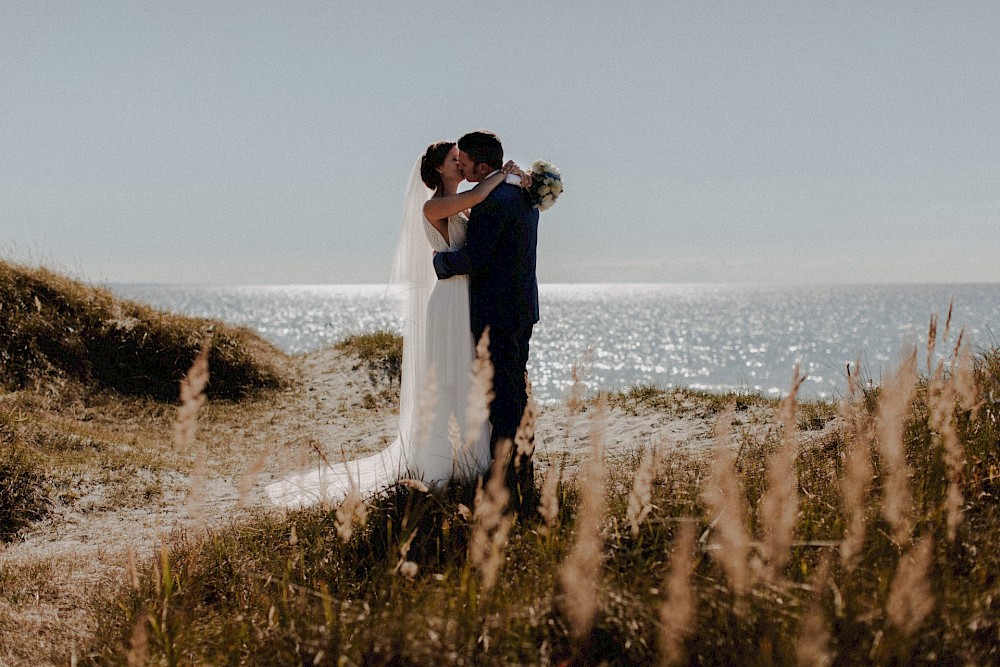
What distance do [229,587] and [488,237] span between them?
115 inches

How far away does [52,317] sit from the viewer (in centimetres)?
1211

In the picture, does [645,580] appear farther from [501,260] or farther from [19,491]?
[19,491]

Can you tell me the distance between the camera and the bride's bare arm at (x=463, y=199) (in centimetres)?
539

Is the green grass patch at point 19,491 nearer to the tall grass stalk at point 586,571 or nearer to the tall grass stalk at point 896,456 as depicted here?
the tall grass stalk at point 586,571

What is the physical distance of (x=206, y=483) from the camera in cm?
816

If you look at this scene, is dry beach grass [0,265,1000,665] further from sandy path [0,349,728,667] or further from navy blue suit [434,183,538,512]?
navy blue suit [434,183,538,512]

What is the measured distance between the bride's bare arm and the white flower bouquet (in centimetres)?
15

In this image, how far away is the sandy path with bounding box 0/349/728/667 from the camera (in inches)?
163

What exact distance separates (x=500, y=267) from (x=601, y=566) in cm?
289

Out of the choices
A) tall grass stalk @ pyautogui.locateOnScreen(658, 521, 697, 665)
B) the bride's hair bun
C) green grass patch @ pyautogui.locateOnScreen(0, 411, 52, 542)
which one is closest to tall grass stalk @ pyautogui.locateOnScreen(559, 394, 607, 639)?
tall grass stalk @ pyautogui.locateOnScreen(658, 521, 697, 665)

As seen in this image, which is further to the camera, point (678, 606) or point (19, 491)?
point (19, 491)

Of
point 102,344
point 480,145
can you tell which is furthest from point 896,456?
point 102,344

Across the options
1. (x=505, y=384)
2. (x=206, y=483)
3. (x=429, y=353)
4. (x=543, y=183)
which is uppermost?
(x=543, y=183)

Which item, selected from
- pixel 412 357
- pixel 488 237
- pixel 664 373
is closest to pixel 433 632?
pixel 488 237
